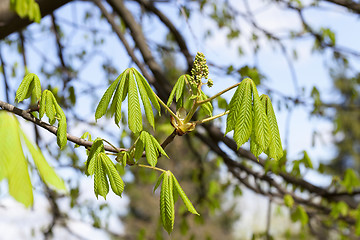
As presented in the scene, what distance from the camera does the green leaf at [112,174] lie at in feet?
3.01

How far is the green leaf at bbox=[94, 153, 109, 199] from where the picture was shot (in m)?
0.92

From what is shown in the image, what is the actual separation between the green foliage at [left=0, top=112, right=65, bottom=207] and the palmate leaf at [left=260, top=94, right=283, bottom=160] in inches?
22.4

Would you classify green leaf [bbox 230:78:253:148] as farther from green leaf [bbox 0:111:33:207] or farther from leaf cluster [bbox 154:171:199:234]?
green leaf [bbox 0:111:33:207]

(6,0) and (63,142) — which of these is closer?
(63,142)

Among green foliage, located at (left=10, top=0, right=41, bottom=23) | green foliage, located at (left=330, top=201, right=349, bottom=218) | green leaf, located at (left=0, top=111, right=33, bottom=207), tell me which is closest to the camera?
green leaf, located at (left=0, top=111, right=33, bottom=207)

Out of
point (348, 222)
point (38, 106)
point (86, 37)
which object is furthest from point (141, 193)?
point (38, 106)

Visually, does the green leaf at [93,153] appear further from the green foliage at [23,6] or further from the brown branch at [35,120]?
the green foliage at [23,6]

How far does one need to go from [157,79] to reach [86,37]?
215 centimetres

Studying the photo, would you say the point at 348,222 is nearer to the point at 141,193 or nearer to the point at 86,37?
the point at 86,37

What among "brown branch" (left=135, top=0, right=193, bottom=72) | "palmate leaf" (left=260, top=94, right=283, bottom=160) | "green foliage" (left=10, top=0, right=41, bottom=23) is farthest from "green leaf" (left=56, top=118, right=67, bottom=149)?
"brown branch" (left=135, top=0, right=193, bottom=72)

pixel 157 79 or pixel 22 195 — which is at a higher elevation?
pixel 22 195

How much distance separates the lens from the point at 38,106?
0.96m

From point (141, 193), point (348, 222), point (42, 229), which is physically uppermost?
point (348, 222)

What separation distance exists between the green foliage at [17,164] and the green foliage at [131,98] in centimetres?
35
